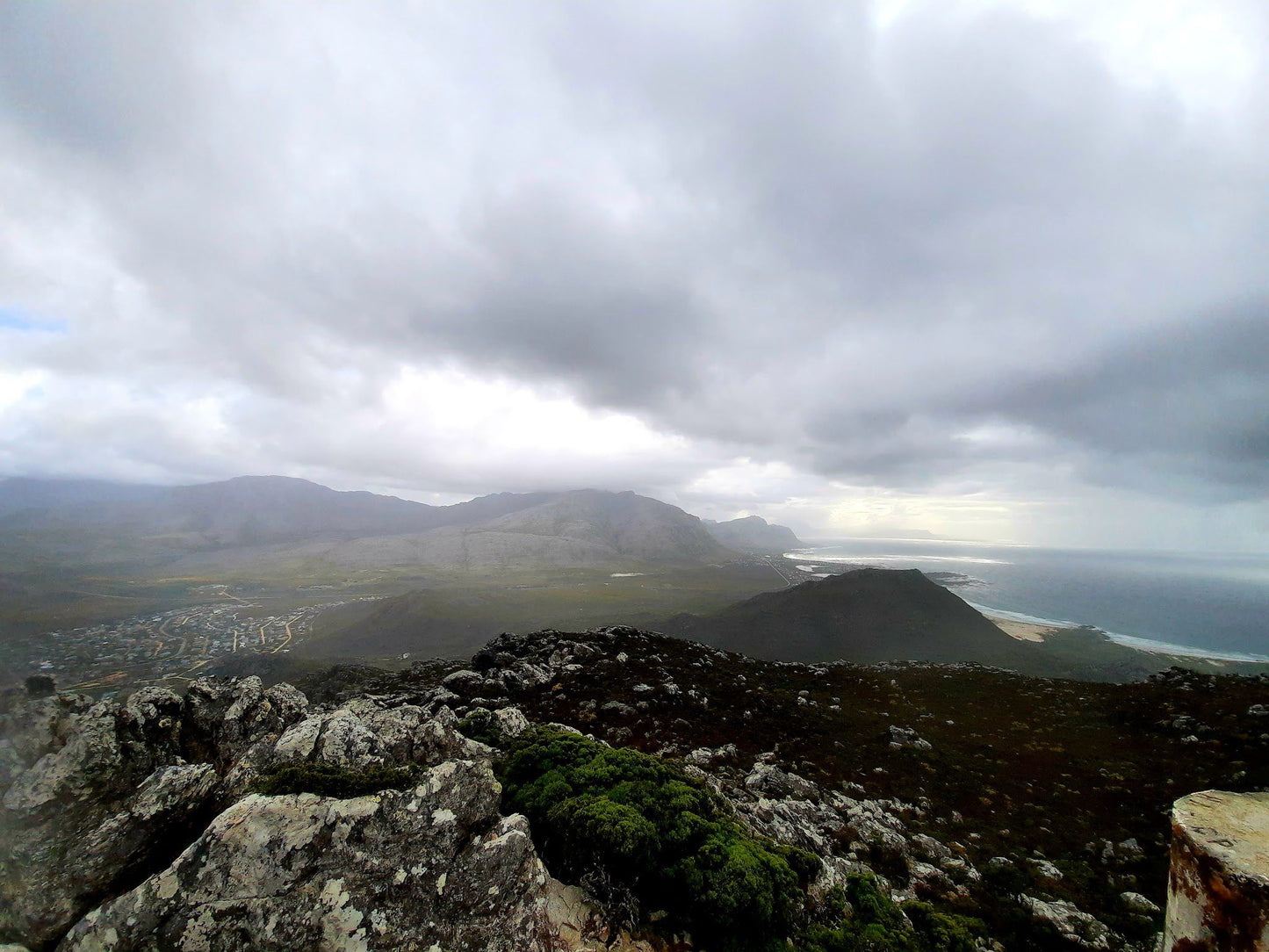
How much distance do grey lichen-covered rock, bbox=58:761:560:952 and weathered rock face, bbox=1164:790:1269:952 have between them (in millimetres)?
5816

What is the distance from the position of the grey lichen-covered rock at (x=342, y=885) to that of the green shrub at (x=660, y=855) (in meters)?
0.91

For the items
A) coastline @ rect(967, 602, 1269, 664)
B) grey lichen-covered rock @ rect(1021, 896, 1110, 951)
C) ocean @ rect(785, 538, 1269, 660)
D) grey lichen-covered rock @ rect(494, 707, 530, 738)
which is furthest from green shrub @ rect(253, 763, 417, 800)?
ocean @ rect(785, 538, 1269, 660)

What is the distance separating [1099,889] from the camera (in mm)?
10750

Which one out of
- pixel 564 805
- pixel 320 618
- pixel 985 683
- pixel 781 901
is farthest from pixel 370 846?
pixel 320 618

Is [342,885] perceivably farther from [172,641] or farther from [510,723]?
[172,641]

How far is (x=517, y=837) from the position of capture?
18.7ft

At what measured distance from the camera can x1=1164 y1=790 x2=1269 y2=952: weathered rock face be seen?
2904 millimetres

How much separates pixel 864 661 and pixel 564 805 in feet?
198

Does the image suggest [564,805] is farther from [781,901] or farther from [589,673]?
[589,673]

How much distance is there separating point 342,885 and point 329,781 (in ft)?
4.59

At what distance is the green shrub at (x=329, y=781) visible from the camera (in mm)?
5777

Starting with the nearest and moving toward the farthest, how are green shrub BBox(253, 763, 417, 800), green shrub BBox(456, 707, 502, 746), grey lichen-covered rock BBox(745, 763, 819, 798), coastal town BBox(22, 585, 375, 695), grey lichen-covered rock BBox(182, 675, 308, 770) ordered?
green shrub BBox(253, 763, 417, 800), grey lichen-covered rock BBox(182, 675, 308, 770), green shrub BBox(456, 707, 502, 746), grey lichen-covered rock BBox(745, 763, 819, 798), coastal town BBox(22, 585, 375, 695)

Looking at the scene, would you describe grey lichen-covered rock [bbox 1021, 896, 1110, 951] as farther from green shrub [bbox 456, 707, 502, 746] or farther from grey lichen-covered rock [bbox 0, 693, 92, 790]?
grey lichen-covered rock [bbox 0, 693, 92, 790]

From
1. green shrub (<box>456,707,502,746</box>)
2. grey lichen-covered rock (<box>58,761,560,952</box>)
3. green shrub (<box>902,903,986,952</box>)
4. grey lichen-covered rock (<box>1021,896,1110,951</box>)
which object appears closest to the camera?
grey lichen-covered rock (<box>58,761,560,952</box>)
